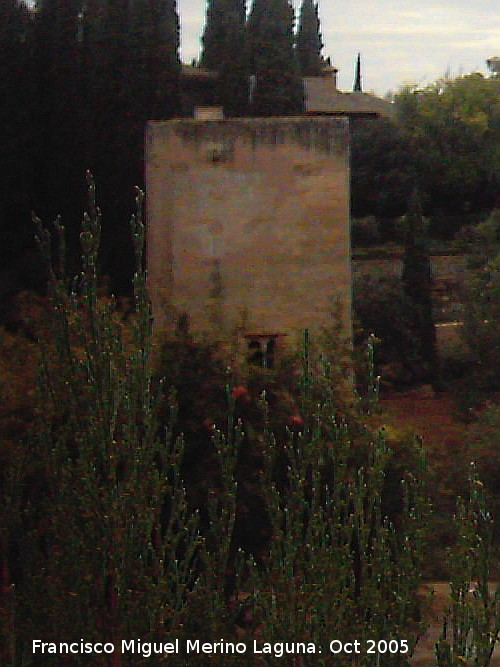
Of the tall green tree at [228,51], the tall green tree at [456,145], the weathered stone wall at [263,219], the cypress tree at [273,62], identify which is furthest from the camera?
the tall green tree at [456,145]

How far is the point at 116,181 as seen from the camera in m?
18.8

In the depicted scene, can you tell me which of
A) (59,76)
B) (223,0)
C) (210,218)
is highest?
(223,0)

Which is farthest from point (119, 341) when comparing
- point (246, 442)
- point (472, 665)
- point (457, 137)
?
point (457, 137)

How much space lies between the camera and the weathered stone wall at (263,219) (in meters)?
12.0

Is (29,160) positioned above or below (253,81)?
below

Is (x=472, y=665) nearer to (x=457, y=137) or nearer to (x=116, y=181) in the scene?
(x=116, y=181)

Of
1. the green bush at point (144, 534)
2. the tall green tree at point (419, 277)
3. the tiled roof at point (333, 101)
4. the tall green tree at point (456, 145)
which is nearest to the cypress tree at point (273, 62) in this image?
the tall green tree at point (419, 277)

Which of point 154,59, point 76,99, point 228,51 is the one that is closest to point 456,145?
point 228,51

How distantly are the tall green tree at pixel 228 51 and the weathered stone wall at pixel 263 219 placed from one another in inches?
432

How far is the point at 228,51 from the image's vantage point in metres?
24.2

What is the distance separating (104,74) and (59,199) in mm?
2536

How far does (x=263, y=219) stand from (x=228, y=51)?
43.1 feet

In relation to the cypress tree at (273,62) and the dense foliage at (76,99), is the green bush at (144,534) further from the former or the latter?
the cypress tree at (273,62)

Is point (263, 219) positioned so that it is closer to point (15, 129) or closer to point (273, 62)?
point (15, 129)
